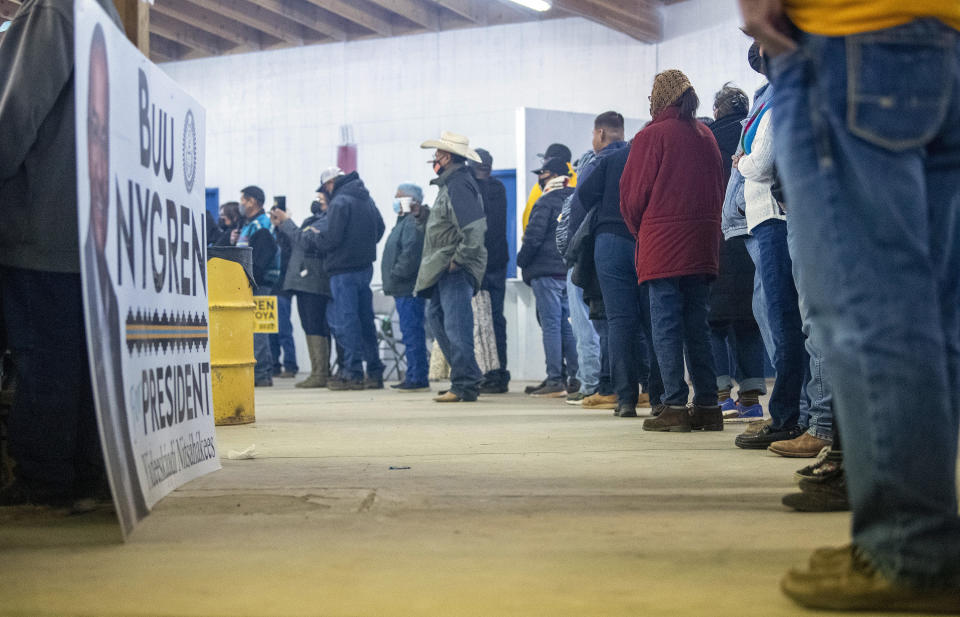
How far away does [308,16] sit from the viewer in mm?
12664

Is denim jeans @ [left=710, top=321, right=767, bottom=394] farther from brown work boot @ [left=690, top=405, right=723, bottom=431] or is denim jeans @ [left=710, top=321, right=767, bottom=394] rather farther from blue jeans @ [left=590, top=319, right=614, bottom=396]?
blue jeans @ [left=590, top=319, right=614, bottom=396]

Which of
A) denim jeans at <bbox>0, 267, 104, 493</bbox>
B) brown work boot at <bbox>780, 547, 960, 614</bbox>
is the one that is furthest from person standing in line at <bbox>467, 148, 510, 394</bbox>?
brown work boot at <bbox>780, 547, 960, 614</bbox>

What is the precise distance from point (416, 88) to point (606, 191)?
8.07 metres

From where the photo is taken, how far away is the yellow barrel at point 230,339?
194 inches

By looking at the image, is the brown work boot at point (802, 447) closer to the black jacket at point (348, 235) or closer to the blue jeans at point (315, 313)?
the black jacket at point (348, 235)

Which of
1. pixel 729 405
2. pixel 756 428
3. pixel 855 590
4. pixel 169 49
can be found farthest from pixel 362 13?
pixel 855 590

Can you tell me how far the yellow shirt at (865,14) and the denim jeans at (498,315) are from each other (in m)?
6.48

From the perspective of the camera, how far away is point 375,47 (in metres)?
13.0

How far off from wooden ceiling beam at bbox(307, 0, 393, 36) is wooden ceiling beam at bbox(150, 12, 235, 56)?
1950 millimetres

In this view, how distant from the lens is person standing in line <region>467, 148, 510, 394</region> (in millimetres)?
8000

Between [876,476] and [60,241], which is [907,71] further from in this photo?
[60,241]

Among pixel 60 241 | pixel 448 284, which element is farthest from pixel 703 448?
pixel 448 284

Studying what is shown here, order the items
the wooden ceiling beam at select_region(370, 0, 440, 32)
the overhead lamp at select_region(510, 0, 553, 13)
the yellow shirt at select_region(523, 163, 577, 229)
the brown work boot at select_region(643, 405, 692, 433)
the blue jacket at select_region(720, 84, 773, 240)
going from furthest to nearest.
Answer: the wooden ceiling beam at select_region(370, 0, 440, 32)
the overhead lamp at select_region(510, 0, 553, 13)
the yellow shirt at select_region(523, 163, 577, 229)
the brown work boot at select_region(643, 405, 692, 433)
the blue jacket at select_region(720, 84, 773, 240)

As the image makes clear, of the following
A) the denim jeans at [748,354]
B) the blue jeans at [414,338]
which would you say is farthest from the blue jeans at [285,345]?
the denim jeans at [748,354]
